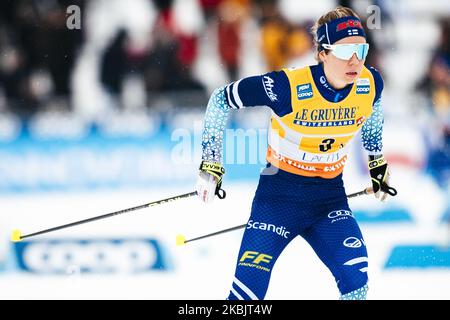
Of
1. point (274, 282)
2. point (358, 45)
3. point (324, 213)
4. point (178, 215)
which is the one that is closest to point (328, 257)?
point (324, 213)

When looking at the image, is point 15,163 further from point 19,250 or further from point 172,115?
point 172,115

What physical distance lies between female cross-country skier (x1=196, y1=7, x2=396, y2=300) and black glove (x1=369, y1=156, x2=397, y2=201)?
0.40 meters

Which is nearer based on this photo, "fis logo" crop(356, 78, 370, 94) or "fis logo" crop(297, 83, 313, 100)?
"fis logo" crop(297, 83, 313, 100)

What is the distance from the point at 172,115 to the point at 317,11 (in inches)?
78.9

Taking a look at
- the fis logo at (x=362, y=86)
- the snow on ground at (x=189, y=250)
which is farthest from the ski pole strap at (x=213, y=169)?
the snow on ground at (x=189, y=250)

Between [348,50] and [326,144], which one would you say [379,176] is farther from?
[348,50]

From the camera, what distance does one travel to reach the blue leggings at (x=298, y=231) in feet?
18.2

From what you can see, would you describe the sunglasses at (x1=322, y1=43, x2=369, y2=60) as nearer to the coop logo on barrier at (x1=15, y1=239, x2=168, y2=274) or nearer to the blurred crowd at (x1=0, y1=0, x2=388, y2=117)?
the coop logo on barrier at (x1=15, y1=239, x2=168, y2=274)

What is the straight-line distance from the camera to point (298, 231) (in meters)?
5.74

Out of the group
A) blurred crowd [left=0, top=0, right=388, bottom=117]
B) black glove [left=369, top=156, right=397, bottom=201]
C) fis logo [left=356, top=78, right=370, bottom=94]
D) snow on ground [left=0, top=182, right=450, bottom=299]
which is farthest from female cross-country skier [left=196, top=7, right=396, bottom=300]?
blurred crowd [left=0, top=0, right=388, bottom=117]

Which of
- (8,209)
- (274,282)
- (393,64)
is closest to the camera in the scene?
(274,282)

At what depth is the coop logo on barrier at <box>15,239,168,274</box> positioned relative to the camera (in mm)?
7766

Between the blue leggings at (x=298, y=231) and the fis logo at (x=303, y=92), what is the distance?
0.44 metres

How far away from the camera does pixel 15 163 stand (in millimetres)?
8164
